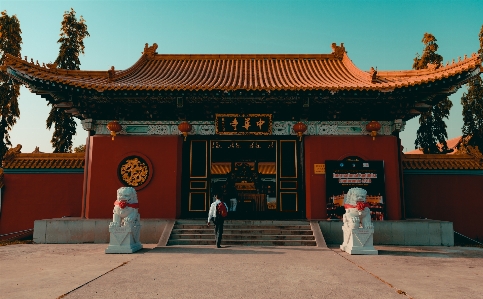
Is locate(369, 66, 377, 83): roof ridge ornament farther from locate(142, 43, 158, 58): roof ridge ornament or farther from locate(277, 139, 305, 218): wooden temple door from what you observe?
locate(142, 43, 158, 58): roof ridge ornament

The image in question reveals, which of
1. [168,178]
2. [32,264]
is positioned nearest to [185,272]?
[32,264]

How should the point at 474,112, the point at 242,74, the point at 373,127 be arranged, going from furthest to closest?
1. the point at 474,112
2. the point at 242,74
3. the point at 373,127

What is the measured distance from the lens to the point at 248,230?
345 inches

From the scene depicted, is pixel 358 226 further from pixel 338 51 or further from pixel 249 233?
pixel 338 51

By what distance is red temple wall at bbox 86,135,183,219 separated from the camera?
9617mm

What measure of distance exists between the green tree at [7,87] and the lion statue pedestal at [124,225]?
29.0 feet

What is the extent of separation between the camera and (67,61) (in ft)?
53.7

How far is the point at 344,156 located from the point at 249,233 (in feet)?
11.5

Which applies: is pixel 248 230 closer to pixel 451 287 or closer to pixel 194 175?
pixel 194 175

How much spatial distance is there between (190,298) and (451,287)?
132 inches

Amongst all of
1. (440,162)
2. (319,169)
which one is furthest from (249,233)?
(440,162)

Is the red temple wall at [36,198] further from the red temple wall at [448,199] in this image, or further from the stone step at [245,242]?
the red temple wall at [448,199]

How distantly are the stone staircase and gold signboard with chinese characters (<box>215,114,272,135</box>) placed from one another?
8.78 ft

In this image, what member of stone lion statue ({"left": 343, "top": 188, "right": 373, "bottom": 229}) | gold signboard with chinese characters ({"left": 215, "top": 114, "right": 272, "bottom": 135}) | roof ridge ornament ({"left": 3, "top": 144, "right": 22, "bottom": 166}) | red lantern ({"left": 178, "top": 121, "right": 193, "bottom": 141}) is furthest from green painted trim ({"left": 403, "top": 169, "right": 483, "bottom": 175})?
roof ridge ornament ({"left": 3, "top": 144, "right": 22, "bottom": 166})
